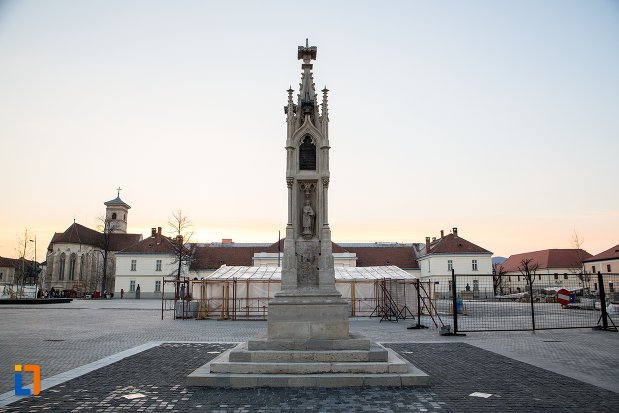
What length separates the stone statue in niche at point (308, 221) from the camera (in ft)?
32.6

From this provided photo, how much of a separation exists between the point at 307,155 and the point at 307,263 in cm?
A: 256

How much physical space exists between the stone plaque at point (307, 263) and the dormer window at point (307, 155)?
178 centimetres

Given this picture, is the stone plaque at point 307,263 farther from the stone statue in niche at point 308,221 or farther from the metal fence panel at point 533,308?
the metal fence panel at point 533,308

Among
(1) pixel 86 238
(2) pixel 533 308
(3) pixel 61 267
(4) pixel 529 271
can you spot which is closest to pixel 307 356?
(2) pixel 533 308

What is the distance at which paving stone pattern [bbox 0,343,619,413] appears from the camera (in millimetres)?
6160

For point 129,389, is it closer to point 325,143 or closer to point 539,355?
point 325,143

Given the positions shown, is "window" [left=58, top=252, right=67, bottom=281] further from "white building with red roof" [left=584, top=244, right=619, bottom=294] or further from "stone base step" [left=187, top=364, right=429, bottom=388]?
"white building with red roof" [left=584, top=244, right=619, bottom=294]

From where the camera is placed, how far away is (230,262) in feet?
208

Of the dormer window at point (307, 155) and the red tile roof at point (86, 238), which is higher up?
the red tile roof at point (86, 238)

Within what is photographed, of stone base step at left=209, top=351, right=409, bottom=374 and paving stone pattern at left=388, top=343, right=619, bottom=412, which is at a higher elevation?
stone base step at left=209, top=351, right=409, bottom=374

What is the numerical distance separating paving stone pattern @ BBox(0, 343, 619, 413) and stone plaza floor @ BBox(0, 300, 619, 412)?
2 cm

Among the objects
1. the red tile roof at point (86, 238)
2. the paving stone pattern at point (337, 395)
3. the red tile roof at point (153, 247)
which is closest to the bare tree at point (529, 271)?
the paving stone pattern at point (337, 395)

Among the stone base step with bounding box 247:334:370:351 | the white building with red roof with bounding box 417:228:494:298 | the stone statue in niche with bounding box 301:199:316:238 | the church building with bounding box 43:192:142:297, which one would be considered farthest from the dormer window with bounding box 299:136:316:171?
→ the church building with bounding box 43:192:142:297

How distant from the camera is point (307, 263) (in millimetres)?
9828
